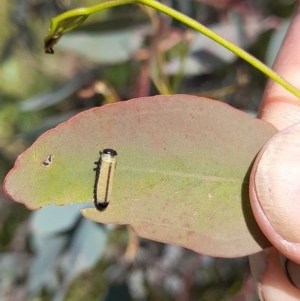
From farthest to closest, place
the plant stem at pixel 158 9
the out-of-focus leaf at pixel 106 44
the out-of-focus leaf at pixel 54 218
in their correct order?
the out-of-focus leaf at pixel 106 44, the out-of-focus leaf at pixel 54 218, the plant stem at pixel 158 9

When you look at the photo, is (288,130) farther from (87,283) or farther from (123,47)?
(87,283)

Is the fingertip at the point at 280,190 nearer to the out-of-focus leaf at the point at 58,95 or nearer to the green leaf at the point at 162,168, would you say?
the green leaf at the point at 162,168

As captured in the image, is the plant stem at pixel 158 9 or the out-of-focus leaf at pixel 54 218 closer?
the plant stem at pixel 158 9

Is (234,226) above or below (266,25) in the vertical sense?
above

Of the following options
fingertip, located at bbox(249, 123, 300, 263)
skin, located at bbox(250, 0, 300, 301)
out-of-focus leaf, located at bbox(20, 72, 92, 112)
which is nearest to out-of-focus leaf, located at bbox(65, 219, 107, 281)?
Answer: out-of-focus leaf, located at bbox(20, 72, 92, 112)

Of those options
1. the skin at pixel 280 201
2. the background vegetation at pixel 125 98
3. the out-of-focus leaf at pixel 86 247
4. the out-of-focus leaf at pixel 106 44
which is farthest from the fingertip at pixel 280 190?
the out-of-focus leaf at pixel 106 44

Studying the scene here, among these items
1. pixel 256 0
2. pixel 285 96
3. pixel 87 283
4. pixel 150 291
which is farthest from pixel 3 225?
pixel 285 96

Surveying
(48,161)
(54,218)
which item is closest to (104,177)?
(48,161)
